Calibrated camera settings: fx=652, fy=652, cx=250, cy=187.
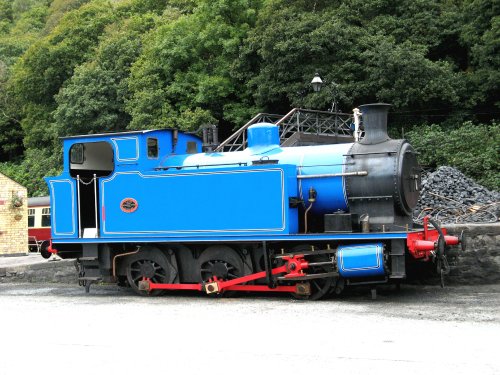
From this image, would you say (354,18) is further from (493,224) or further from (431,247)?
(431,247)

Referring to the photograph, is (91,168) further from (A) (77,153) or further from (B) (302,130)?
(B) (302,130)

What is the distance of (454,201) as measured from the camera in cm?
1428

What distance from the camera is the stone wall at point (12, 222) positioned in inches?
878

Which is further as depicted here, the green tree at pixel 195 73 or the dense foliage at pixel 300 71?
the green tree at pixel 195 73

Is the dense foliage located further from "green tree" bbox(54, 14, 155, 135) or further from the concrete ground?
the concrete ground

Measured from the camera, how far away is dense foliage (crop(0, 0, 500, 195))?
25422mm

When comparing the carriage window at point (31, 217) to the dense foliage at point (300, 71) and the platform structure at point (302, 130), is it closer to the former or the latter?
the dense foliage at point (300, 71)

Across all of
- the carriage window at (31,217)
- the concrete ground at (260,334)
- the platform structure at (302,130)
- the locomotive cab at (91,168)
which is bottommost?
the concrete ground at (260,334)

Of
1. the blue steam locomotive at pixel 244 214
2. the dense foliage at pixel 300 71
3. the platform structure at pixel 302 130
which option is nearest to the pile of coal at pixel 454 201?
the blue steam locomotive at pixel 244 214

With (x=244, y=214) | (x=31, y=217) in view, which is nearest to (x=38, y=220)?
(x=31, y=217)

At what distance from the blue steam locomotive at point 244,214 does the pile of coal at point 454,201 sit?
2500 mm

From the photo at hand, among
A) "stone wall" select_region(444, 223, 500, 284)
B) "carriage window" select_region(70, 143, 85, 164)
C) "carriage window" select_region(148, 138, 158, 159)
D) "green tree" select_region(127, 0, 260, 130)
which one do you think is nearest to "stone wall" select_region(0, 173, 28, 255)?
"green tree" select_region(127, 0, 260, 130)

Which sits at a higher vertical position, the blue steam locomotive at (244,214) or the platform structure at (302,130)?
the platform structure at (302,130)

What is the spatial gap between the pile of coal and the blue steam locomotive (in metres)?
2.50
